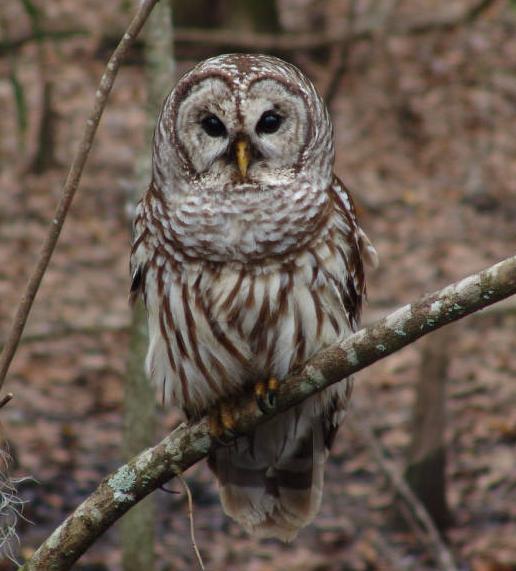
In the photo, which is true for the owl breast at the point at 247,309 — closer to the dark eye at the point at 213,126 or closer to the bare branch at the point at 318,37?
the dark eye at the point at 213,126

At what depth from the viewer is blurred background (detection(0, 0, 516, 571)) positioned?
7.24 metres

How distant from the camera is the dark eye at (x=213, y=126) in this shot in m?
3.86

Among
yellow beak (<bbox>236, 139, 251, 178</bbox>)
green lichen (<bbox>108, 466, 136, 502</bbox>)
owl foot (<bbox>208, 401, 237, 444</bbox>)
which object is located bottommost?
green lichen (<bbox>108, 466, 136, 502</bbox>)

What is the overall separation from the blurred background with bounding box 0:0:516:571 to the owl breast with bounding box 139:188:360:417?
5.30ft

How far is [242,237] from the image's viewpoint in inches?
149

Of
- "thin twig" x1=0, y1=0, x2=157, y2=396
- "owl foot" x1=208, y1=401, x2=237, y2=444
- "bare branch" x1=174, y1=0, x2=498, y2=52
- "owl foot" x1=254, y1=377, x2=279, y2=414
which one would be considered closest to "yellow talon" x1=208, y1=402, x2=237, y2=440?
"owl foot" x1=208, y1=401, x2=237, y2=444

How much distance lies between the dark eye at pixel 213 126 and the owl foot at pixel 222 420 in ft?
3.44

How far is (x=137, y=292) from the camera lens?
430cm

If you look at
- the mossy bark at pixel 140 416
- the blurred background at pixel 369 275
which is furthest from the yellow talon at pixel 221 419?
the blurred background at pixel 369 275

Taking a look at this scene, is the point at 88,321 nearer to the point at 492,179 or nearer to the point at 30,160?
the point at 30,160

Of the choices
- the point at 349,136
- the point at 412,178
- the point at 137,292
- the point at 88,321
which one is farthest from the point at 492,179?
the point at 137,292

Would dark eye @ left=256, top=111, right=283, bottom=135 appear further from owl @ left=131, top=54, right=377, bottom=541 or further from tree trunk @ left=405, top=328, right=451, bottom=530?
tree trunk @ left=405, top=328, right=451, bottom=530

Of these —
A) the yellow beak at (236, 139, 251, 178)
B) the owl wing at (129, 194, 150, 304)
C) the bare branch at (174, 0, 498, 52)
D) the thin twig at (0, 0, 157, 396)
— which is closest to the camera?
the thin twig at (0, 0, 157, 396)

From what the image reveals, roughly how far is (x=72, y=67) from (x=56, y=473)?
8.37m
